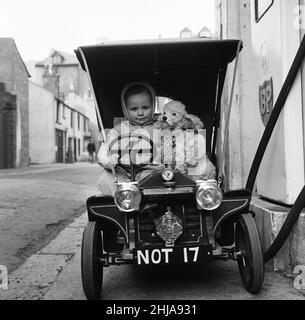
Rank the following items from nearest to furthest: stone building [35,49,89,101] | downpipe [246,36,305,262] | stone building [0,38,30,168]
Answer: downpipe [246,36,305,262]
stone building [0,38,30,168]
stone building [35,49,89,101]

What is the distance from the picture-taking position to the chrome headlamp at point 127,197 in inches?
116

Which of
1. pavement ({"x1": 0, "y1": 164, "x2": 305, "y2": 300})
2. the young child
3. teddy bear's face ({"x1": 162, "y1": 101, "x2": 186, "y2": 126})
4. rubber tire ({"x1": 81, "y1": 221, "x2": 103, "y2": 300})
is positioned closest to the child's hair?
the young child

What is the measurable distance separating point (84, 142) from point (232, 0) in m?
44.4

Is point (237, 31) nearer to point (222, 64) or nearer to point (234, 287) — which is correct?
point (222, 64)

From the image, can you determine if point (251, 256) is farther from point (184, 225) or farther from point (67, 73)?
point (67, 73)

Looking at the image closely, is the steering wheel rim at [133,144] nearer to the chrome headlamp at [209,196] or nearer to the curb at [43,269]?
the chrome headlamp at [209,196]

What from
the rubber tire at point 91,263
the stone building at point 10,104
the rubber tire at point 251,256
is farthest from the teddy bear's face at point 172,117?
the stone building at point 10,104

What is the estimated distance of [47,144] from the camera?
33.6m

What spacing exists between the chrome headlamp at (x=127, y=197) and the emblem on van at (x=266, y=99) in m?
1.74

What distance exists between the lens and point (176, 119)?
3.98 m

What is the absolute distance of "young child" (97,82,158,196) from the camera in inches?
140

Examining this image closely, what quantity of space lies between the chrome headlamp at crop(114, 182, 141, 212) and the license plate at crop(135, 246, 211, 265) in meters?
0.30

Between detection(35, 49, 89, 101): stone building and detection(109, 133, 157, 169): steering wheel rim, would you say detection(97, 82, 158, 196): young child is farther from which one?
detection(35, 49, 89, 101): stone building
